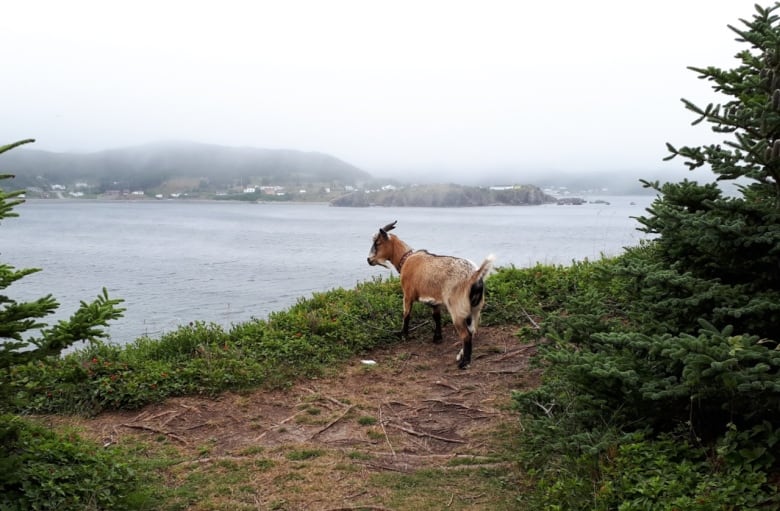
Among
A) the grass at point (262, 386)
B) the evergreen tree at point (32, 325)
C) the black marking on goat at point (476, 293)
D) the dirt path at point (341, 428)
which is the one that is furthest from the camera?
the black marking on goat at point (476, 293)

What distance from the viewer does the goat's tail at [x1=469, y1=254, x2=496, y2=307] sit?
8.09 metres

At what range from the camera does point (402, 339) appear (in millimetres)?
9727

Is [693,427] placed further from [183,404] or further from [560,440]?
[183,404]

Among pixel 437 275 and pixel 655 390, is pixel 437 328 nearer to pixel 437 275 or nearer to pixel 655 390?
pixel 437 275

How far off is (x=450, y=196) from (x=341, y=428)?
109408 mm

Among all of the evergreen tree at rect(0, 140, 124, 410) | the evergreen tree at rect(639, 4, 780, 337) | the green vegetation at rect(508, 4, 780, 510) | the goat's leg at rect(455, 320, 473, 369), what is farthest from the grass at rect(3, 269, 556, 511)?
the evergreen tree at rect(639, 4, 780, 337)

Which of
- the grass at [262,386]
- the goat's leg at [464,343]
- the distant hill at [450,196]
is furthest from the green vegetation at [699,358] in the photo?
the distant hill at [450,196]

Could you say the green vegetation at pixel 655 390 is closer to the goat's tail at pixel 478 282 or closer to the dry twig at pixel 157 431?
the dry twig at pixel 157 431

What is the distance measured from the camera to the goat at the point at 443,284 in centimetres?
834

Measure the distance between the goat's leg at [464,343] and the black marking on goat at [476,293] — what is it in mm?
325

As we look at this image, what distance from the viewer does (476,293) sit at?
833cm

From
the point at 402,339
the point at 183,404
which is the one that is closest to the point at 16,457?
the point at 183,404

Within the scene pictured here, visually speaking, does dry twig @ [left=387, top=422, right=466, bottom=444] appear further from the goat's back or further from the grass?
the goat's back

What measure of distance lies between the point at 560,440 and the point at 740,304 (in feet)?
5.10
